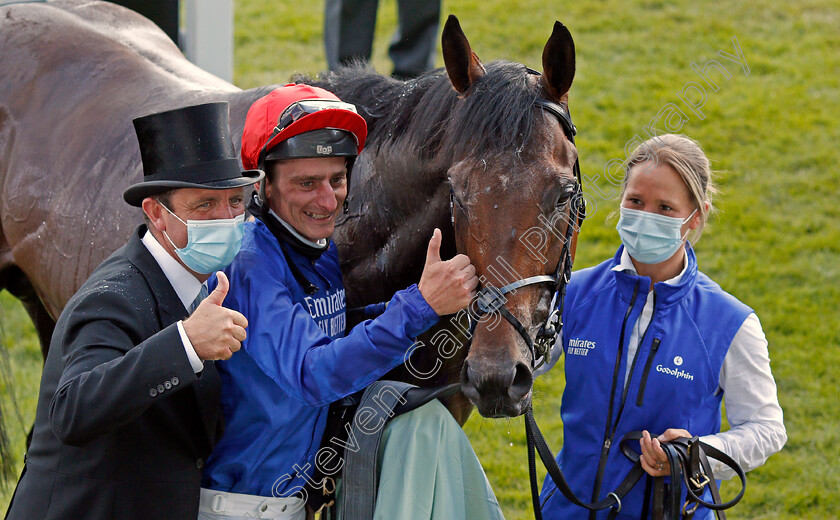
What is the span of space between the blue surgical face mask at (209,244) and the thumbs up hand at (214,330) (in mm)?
267

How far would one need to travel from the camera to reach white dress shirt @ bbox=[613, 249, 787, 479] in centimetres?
267

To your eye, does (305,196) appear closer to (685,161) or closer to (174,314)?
(174,314)

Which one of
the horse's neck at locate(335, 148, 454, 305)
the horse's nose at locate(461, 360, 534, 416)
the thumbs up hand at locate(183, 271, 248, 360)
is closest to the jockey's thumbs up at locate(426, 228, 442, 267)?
the horse's nose at locate(461, 360, 534, 416)

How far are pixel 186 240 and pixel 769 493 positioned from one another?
3.65 meters

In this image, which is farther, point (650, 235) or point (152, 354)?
point (650, 235)

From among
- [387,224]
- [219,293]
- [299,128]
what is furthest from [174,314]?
[387,224]

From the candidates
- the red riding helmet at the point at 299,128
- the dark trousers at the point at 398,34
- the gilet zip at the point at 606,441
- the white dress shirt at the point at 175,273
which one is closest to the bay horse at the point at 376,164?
the red riding helmet at the point at 299,128

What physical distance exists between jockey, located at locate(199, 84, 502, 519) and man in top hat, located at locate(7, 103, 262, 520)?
9 centimetres

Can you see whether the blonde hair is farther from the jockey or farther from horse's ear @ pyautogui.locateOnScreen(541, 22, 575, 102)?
the jockey

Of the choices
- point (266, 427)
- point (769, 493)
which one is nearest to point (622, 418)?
point (266, 427)

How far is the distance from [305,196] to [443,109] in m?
0.54

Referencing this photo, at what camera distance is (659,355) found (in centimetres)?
278

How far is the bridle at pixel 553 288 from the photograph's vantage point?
2.41m

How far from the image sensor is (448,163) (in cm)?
271
